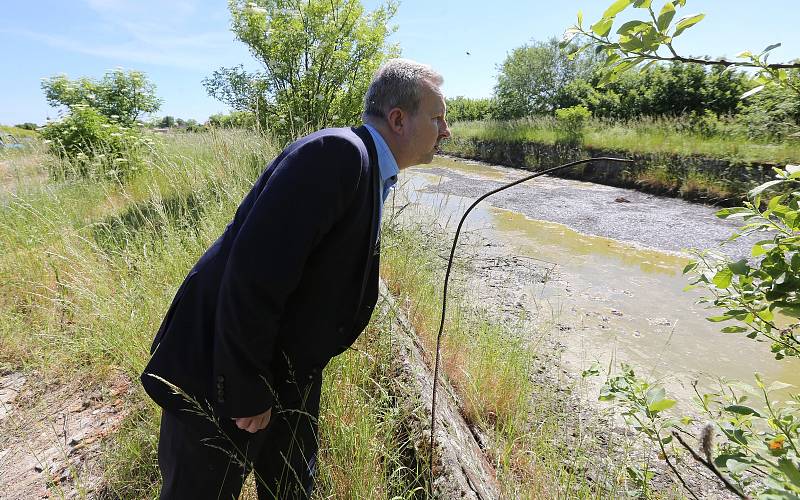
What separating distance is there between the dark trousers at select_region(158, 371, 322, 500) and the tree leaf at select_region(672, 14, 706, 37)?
138 centimetres

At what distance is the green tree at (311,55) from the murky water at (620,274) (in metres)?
1.84

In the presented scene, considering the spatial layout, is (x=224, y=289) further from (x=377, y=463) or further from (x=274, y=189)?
(x=377, y=463)

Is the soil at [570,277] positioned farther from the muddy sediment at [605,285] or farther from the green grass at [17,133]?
the green grass at [17,133]

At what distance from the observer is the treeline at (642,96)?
28.3ft

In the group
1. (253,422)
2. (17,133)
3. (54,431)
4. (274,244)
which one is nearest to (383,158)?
(274,244)

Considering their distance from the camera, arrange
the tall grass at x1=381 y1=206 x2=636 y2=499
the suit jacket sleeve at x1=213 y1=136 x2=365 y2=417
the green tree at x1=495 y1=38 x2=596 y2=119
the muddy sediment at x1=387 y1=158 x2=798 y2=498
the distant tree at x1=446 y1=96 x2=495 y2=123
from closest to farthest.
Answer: the suit jacket sleeve at x1=213 y1=136 x2=365 y2=417
the tall grass at x1=381 y1=206 x2=636 y2=499
the muddy sediment at x1=387 y1=158 x2=798 y2=498
the green tree at x1=495 y1=38 x2=596 y2=119
the distant tree at x1=446 y1=96 x2=495 y2=123

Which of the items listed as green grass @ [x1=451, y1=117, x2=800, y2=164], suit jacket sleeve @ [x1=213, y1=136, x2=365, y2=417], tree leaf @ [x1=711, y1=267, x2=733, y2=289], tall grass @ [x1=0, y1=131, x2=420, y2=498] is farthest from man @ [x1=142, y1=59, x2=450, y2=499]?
green grass @ [x1=451, y1=117, x2=800, y2=164]

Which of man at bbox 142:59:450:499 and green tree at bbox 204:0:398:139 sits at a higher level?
green tree at bbox 204:0:398:139

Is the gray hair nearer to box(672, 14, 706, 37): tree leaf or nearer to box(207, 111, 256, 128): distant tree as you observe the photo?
box(672, 14, 706, 37): tree leaf

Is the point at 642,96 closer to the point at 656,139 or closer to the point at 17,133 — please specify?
the point at 656,139

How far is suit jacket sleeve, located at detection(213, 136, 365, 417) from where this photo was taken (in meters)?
1.11

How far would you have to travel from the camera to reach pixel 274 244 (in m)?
1.11

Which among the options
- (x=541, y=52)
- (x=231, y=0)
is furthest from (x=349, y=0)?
(x=541, y=52)

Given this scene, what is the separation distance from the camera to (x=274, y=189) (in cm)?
112
